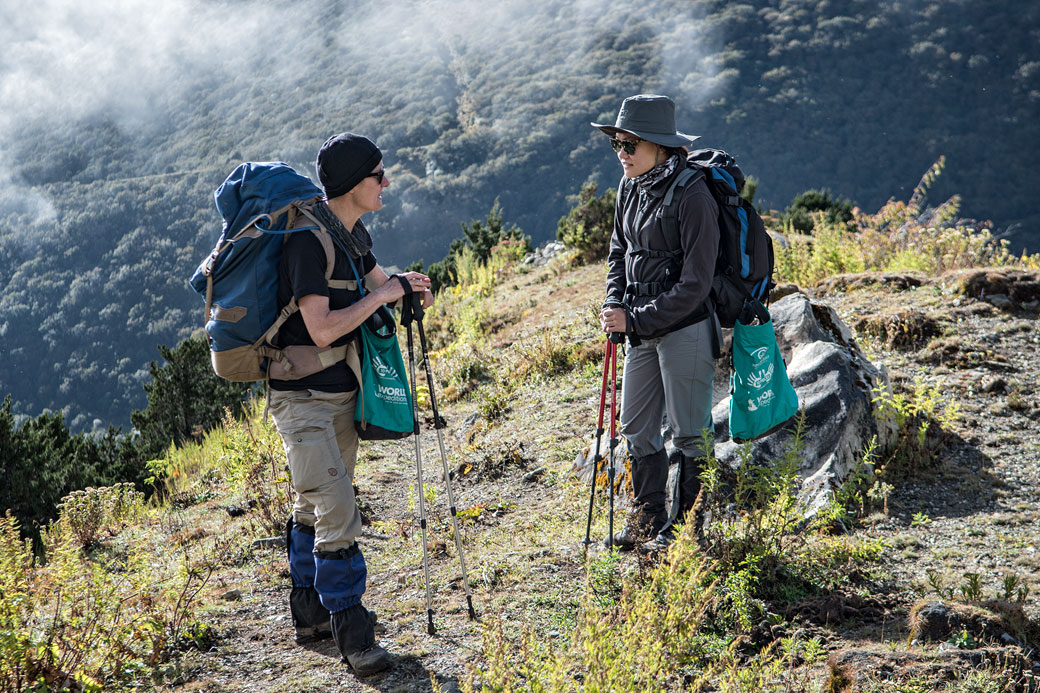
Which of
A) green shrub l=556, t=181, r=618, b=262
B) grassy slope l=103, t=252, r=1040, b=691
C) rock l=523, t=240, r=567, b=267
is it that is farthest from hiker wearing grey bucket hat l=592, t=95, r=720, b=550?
rock l=523, t=240, r=567, b=267

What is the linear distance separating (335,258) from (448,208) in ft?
423

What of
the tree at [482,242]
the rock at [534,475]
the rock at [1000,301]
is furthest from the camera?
the tree at [482,242]

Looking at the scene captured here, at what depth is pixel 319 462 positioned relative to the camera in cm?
293

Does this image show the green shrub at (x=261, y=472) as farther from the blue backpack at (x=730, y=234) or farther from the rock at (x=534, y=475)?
the blue backpack at (x=730, y=234)

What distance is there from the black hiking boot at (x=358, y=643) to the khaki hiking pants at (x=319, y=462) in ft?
0.89

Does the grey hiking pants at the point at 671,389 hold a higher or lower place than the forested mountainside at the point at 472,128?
higher

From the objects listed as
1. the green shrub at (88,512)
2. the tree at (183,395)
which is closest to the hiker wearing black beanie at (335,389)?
the green shrub at (88,512)

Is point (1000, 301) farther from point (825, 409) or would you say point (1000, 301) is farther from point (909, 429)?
point (825, 409)

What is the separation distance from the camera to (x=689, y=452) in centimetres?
361

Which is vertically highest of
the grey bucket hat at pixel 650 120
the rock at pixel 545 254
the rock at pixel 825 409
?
the grey bucket hat at pixel 650 120

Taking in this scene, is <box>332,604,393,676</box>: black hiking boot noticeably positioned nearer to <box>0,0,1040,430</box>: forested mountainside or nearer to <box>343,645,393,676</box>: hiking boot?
<box>343,645,393,676</box>: hiking boot

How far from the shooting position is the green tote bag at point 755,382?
3.58m

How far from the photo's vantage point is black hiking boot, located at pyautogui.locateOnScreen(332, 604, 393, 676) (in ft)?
9.74

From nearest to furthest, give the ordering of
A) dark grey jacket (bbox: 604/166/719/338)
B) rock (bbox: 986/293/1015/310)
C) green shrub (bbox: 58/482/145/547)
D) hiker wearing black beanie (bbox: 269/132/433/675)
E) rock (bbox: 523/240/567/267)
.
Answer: hiker wearing black beanie (bbox: 269/132/433/675) < dark grey jacket (bbox: 604/166/719/338) < green shrub (bbox: 58/482/145/547) < rock (bbox: 986/293/1015/310) < rock (bbox: 523/240/567/267)
